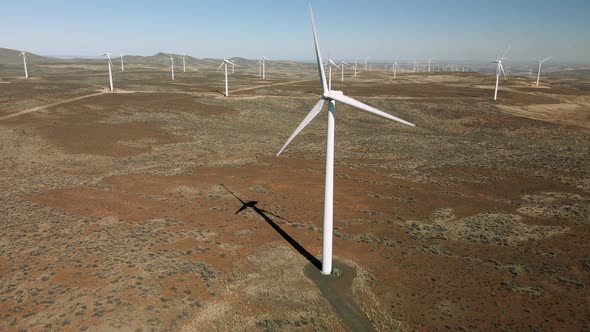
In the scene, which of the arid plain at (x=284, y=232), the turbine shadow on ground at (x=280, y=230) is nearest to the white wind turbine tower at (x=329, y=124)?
the turbine shadow on ground at (x=280, y=230)

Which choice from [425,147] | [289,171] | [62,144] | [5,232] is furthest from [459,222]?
[62,144]

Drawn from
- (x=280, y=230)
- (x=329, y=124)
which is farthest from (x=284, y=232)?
(x=329, y=124)

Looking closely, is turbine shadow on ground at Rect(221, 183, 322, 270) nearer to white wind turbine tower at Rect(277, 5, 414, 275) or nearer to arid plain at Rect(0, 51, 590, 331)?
arid plain at Rect(0, 51, 590, 331)

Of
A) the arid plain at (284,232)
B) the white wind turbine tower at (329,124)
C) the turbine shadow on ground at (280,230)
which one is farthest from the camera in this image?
the turbine shadow on ground at (280,230)

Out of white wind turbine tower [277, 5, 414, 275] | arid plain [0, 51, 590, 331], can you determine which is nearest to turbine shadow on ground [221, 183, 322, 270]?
arid plain [0, 51, 590, 331]

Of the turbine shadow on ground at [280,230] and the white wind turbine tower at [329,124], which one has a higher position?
the white wind turbine tower at [329,124]

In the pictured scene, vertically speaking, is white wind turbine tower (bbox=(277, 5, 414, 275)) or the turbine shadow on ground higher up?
white wind turbine tower (bbox=(277, 5, 414, 275))

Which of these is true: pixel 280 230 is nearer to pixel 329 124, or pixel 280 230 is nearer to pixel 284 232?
pixel 284 232

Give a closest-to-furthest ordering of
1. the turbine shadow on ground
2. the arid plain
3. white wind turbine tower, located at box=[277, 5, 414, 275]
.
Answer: white wind turbine tower, located at box=[277, 5, 414, 275]
the arid plain
the turbine shadow on ground

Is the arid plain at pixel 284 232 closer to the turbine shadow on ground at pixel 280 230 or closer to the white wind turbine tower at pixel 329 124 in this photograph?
the turbine shadow on ground at pixel 280 230
